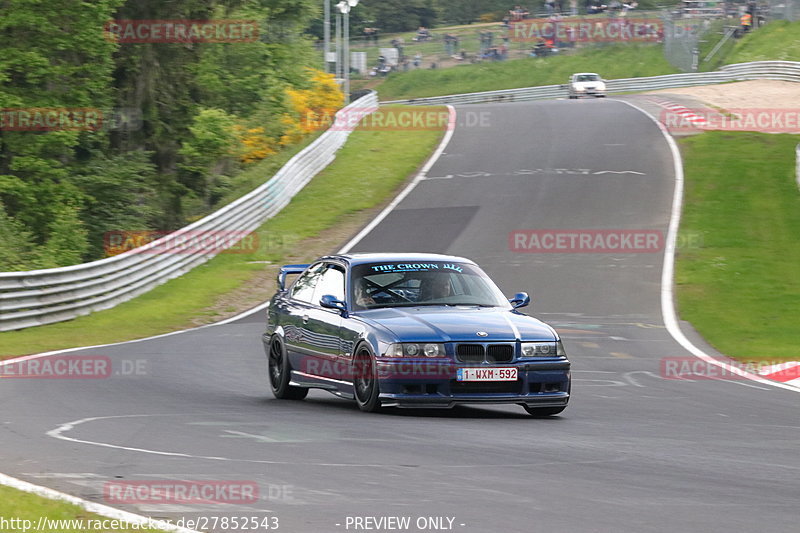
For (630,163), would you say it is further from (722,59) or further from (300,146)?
(722,59)

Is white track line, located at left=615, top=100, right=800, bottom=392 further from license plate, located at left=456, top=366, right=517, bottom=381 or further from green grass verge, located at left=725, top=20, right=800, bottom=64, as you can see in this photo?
green grass verge, located at left=725, top=20, right=800, bottom=64

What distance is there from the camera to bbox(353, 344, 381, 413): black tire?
10.2 metres

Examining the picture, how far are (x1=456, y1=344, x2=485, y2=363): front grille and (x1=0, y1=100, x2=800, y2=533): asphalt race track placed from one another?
510 millimetres

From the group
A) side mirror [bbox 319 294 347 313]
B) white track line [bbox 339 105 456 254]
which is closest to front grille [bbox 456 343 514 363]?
side mirror [bbox 319 294 347 313]

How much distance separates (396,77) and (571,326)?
2693 inches

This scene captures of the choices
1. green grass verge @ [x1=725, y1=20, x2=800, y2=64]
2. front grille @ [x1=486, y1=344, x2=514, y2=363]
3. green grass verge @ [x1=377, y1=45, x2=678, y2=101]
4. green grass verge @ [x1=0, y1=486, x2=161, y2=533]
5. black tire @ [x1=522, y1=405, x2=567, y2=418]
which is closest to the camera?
green grass verge @ [x1=0, y1=486, x2=161, y2=533]

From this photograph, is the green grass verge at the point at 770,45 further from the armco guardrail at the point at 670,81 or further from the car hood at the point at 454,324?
the car hood at the point at 454,324

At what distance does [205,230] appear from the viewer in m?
27.8

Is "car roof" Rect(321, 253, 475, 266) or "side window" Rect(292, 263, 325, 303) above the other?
"car roof" Rect(321, 253, 475, 266)

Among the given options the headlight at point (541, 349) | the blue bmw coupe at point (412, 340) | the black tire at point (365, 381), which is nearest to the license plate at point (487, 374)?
the blue bmw coupe at point (412, 340)

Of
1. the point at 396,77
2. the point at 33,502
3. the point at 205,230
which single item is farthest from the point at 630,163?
the point at 396,77

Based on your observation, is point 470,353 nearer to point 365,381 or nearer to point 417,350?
point 417,350

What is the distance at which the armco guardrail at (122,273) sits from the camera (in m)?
20.0

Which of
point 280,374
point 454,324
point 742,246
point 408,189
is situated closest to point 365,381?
point 454,324
